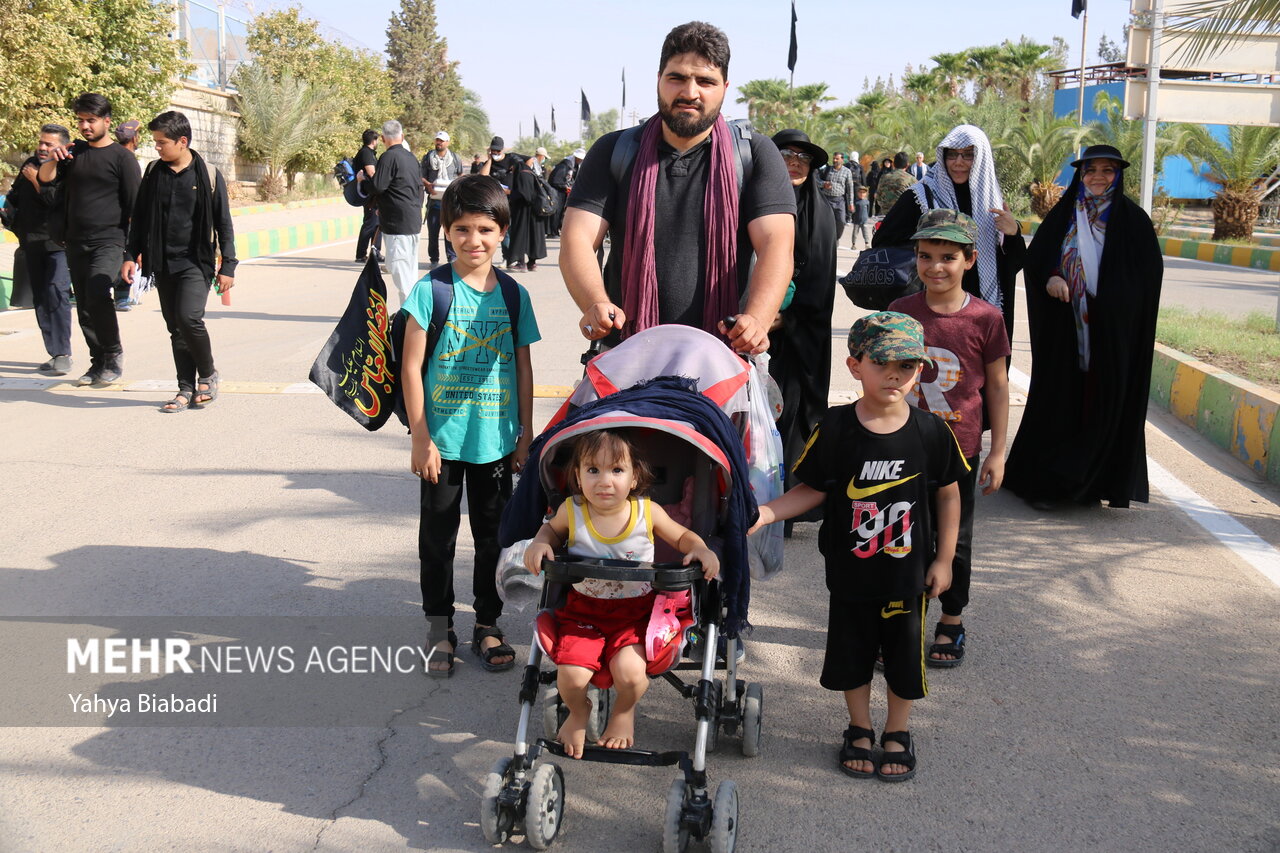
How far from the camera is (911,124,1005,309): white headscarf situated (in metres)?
5.53

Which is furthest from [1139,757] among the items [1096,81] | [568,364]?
[1096,81]

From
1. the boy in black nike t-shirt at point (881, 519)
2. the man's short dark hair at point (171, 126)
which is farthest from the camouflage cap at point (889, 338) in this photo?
the man's short dark hair at point (171, 126)

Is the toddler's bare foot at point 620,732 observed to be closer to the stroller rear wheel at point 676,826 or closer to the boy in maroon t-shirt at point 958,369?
the stroller rear wheel at point 676,826

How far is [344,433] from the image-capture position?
7.70 meters

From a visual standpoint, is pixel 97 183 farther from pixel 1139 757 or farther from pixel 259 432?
pixel 1139 757

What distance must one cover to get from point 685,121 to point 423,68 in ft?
230

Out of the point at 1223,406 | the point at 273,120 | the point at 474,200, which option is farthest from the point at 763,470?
the point at 273,120

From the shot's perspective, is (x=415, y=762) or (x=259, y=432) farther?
(x=259, y=432)

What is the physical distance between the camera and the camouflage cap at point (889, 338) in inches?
134

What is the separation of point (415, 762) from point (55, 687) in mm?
1357

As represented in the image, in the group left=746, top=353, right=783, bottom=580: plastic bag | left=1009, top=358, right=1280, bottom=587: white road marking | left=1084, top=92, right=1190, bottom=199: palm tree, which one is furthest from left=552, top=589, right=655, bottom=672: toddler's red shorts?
left=1084, top=92, right=1190, bottom=199: palm tree

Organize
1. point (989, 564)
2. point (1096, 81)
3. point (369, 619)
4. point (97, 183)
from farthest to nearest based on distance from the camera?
point (1096, 81) < point (97, 183) < point (989, 564) < point (369, 619)

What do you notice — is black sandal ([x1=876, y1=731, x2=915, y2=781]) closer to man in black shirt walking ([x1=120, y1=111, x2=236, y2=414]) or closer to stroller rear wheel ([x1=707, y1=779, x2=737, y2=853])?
stroller rear wheel ([x1=707, y1=779, x2=737, y2=853])

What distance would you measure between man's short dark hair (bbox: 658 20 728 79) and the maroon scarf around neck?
0.22 m
